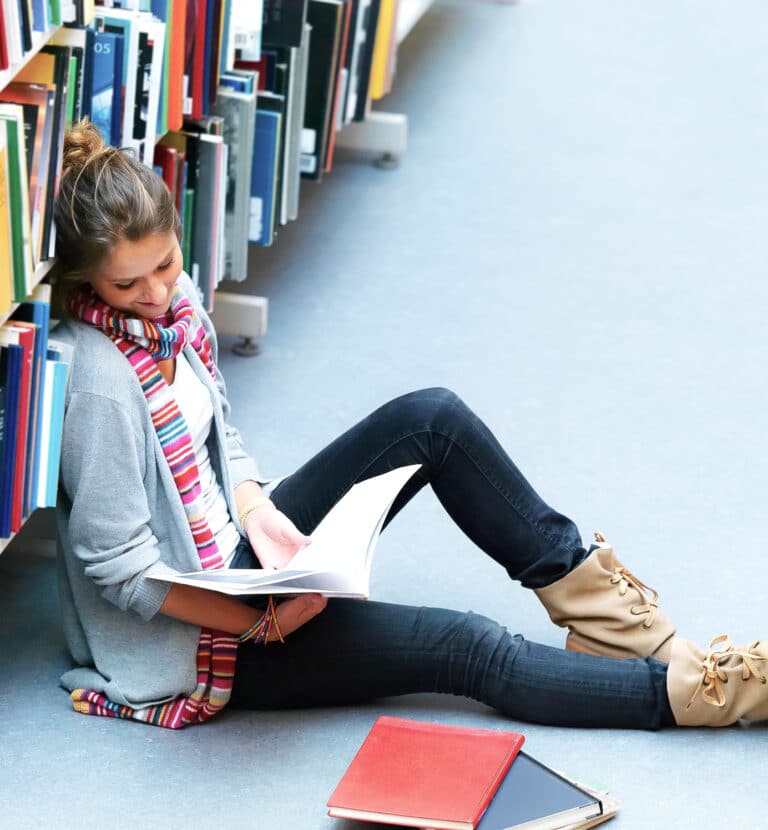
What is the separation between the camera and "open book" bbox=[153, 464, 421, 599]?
1.33m

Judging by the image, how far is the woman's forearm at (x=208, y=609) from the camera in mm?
1441

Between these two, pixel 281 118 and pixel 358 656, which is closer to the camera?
pixel 358 656

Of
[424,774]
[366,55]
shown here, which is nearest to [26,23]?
[424,774]

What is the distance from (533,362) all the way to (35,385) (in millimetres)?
1287

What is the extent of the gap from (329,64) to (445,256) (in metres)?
0.52

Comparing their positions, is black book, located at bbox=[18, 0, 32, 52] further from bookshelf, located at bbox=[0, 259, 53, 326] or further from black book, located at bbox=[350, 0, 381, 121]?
black book, located at bbox=[350, 0, 381, 121]

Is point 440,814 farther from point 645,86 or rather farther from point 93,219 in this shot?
point 645,86

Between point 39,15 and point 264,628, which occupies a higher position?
point 39,15

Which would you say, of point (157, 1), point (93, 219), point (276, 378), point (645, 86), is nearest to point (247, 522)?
point (93, 219)

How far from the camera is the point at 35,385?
4.61 feet

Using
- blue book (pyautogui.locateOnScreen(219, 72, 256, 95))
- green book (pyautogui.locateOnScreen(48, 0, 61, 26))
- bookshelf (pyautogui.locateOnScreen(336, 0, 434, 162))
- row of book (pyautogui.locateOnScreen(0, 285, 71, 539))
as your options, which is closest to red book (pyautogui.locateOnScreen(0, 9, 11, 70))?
green book (pyautogui.locateOnScreen(48, 0, 61, 26))

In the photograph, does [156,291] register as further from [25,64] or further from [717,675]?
[717,675]

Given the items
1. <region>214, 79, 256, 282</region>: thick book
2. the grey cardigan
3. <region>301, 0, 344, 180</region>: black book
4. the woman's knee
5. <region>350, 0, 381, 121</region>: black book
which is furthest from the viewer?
<region>350, 0, 381, 121</region>: black book

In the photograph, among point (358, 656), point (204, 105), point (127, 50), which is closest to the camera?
point (358, 656)
